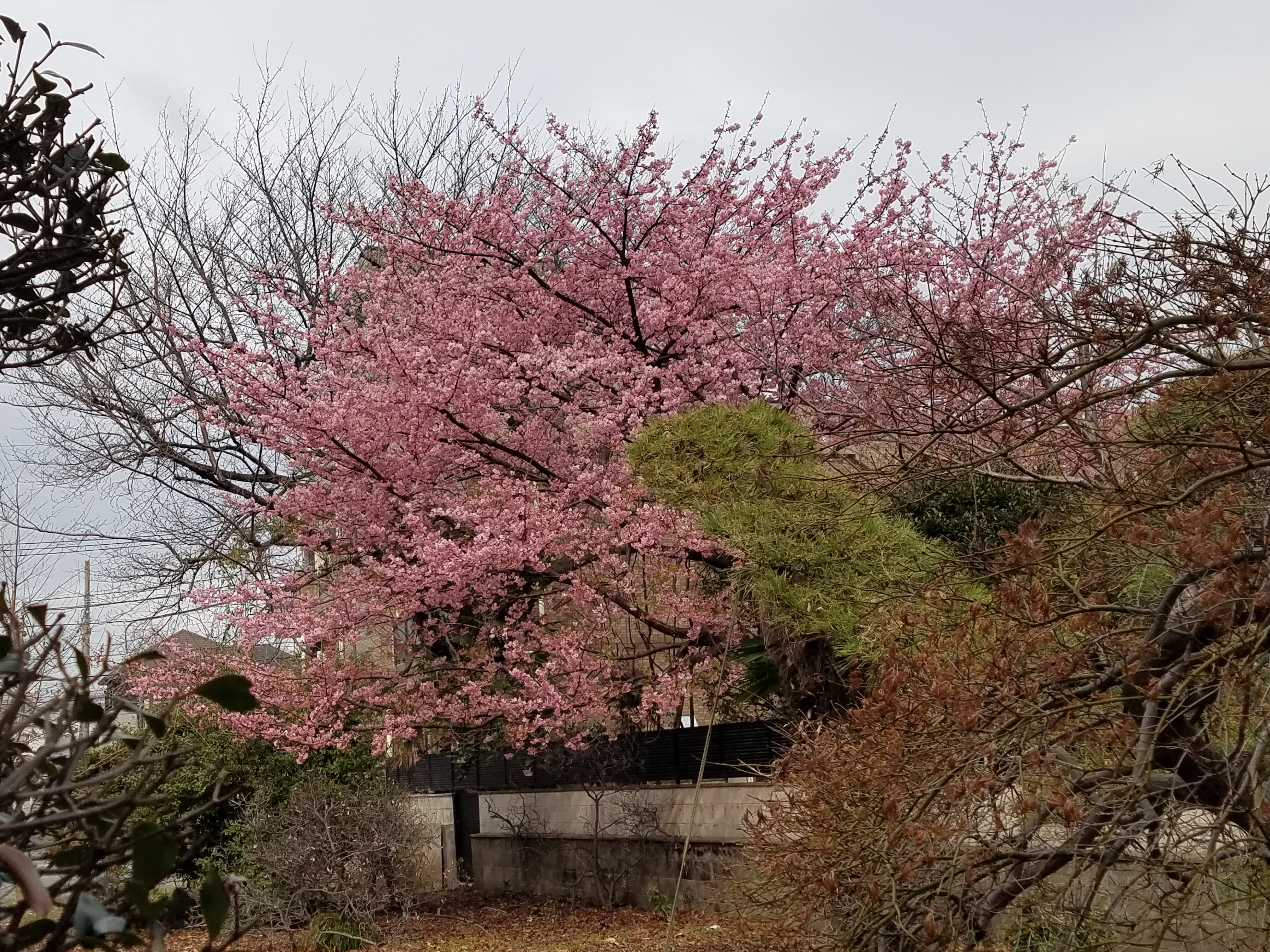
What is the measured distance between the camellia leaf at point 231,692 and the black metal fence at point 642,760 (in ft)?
31.0

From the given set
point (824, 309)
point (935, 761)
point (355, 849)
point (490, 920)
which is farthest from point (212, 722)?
point (935, 761)

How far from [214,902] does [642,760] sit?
1302 cm

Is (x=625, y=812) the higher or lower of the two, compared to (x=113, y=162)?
lower

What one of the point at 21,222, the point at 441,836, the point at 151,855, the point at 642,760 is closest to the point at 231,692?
the point at 151,855

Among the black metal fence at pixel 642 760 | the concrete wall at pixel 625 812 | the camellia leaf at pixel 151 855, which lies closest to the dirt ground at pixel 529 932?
the concrete wall at pixel 625 812

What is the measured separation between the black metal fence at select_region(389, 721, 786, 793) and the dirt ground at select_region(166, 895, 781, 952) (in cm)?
143

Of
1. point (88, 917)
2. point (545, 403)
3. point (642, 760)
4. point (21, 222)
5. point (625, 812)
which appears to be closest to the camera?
point (88, 917)

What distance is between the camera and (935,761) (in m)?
4.53

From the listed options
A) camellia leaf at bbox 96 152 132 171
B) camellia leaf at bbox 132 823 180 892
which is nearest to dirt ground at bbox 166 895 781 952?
camellia leaf at bbox 96 152 132 171

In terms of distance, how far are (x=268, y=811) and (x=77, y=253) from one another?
11.1 metres

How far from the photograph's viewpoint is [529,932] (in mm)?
12148

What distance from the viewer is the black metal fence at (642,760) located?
41.8 ft

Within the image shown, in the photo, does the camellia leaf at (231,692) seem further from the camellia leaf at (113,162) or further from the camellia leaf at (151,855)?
the camellia leaf at (113,162)

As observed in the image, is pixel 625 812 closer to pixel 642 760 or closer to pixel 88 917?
pixel 642 760
